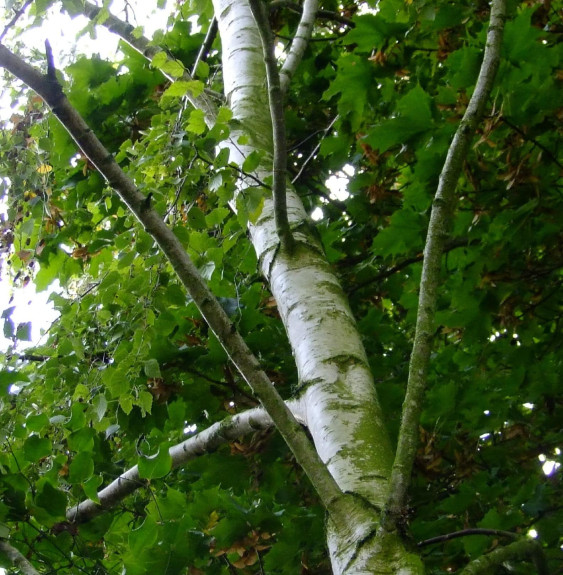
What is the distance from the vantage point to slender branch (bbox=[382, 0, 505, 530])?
0.94 m

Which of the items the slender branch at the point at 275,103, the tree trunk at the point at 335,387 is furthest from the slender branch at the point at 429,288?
the slender branch at the point at 275,103

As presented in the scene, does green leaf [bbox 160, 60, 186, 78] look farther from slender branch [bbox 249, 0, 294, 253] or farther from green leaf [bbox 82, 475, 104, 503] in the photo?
green leaf [bbox 82, 475, 104, 503]

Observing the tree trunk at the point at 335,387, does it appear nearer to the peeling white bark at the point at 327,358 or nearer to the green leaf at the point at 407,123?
the peeling white bark at the point at 327,358

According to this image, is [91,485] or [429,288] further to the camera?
[91,485]

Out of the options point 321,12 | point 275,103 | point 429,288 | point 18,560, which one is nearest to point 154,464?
point 18,560

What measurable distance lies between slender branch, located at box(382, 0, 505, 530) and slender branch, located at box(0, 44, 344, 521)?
0.43 feet

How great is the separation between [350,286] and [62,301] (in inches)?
42.5

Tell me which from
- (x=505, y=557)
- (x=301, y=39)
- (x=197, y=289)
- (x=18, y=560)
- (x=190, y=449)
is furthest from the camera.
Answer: (x=301, y=39)

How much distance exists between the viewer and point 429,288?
3.67 ft

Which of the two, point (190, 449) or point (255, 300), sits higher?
point (255, 300)

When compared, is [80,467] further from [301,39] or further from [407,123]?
[301,39]

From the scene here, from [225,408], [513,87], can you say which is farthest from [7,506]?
Answer: [513,87]

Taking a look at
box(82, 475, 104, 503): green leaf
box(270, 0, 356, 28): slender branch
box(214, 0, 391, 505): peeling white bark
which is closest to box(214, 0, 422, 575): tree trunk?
box(214, 0, 391, 505): peeling white bark

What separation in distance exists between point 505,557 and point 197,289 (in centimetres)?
69
